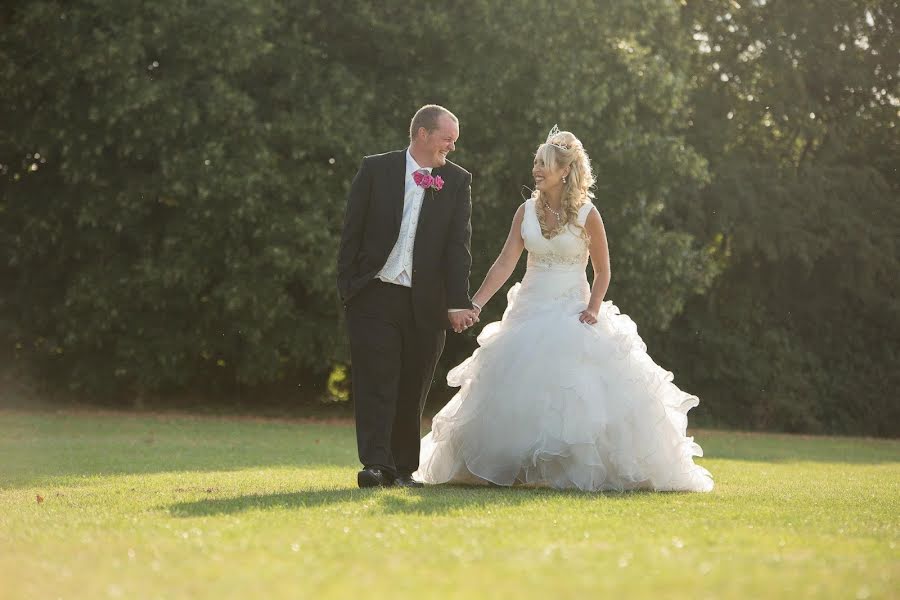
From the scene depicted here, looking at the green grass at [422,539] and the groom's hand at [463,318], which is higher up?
the groom's hand at [463,318]

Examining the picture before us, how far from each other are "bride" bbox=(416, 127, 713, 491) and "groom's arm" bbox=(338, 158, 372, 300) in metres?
1.05

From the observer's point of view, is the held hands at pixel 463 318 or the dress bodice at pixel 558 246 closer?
the held hands at pixel 463 318

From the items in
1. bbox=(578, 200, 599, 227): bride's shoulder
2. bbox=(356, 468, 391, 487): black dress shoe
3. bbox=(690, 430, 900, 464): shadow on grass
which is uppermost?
bbox=(578, 200, 599, 227): bride's shoulder

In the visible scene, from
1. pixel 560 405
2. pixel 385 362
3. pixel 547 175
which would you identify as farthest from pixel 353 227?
pixel 560 405

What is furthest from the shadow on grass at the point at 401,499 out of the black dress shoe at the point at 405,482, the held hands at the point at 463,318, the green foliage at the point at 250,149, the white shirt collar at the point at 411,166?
the green foliage at the point at 250,149

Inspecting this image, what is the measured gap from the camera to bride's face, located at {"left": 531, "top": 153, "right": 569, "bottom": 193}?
9.44 m

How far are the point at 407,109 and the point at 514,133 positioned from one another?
2.04 m

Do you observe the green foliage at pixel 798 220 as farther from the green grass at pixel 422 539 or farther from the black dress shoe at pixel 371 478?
the black dress shoe at pixel 371 478

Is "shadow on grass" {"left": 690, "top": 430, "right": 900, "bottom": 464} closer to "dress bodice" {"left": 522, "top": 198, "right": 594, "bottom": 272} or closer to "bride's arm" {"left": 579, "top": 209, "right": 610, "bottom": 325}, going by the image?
"bride's arm" {"left": 579, "top": 209, "right": 610, "bottom": 325}

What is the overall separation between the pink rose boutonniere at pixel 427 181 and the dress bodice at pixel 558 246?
1096 millimetres

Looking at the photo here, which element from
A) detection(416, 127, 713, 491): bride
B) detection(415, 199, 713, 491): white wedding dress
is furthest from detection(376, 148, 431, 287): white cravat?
detection(415, 199, 713, 491): white wedding dress

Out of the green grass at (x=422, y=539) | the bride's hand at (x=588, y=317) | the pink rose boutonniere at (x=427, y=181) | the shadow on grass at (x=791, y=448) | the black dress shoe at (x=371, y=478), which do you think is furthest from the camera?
the shadow on grass at (x=791, y=448)

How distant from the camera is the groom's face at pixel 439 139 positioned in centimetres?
872

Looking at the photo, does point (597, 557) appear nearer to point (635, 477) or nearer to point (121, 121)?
point (635, 477)
